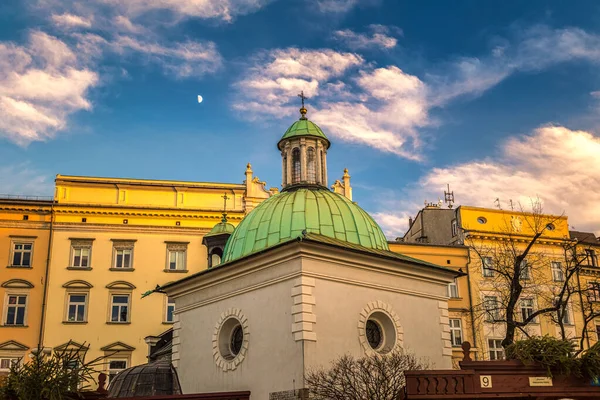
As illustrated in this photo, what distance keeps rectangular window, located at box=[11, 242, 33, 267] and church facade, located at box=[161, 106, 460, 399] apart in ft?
50.0

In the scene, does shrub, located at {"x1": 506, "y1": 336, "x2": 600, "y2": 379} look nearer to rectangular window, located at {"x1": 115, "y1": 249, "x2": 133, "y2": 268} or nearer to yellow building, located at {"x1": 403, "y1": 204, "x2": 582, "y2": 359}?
yellow building, located at {"x1": 403, "y1": 204, "x2": 582, "y2": 359}

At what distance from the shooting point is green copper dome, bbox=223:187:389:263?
21.1 metres

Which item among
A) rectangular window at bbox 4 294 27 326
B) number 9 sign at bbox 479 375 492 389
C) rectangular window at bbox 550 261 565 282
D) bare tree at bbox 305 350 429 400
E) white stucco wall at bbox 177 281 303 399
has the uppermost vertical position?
rectangular window at bbox 550 261 565 282

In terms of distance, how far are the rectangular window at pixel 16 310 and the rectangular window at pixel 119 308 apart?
4.16 metres

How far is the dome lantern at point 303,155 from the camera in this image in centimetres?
2473

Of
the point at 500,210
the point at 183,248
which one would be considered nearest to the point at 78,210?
the point at 183,248

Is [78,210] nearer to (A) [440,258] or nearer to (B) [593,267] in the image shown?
(A) [440,258]

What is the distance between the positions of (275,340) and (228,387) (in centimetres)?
238

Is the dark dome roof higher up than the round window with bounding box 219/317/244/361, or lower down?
lower down

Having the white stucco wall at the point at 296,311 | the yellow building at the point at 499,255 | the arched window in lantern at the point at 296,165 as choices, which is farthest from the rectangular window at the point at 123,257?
the yellow building at the point at 499,255

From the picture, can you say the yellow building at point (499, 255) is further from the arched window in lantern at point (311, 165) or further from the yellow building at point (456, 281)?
the arched window in lantern at point (311, 165)

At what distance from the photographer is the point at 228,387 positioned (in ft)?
65.0

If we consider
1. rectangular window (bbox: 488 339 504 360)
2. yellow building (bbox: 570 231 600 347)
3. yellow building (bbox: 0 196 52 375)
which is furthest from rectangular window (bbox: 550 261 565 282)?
yellow building (bbox: 0 196 52 375)

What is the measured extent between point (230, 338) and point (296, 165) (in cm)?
706
